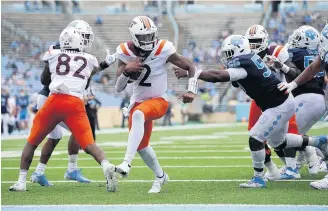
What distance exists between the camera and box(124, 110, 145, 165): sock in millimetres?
7086

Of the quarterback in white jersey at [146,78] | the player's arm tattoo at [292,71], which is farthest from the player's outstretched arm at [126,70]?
the player's arm tattoo at [292,71]

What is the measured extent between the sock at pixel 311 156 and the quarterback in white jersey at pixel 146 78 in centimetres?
196

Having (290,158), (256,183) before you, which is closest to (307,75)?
(256,183)

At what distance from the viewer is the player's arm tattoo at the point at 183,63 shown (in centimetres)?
724

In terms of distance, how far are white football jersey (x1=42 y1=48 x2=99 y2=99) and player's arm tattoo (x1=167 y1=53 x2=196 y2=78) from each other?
837mm

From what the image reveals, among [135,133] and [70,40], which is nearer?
[135,133]

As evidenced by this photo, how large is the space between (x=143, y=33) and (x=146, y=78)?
0.46 metres

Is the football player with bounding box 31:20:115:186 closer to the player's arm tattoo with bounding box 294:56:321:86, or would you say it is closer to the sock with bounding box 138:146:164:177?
the sock with bounding box 138:146:164:177

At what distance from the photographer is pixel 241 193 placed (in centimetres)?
702

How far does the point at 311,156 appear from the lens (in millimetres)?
8633

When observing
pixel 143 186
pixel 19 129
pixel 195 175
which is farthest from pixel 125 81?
pixel 19 129

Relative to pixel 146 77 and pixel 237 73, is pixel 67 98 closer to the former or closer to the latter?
pixel 146 77

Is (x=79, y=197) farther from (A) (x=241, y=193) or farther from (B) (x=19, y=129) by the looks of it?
(B) (x=19, y=129)

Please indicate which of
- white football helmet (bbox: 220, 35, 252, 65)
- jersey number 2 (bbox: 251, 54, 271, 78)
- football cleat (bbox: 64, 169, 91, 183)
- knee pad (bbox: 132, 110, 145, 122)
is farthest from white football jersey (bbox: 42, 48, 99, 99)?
jersey number 2 (bbox: 251, 54, 271, 78)
